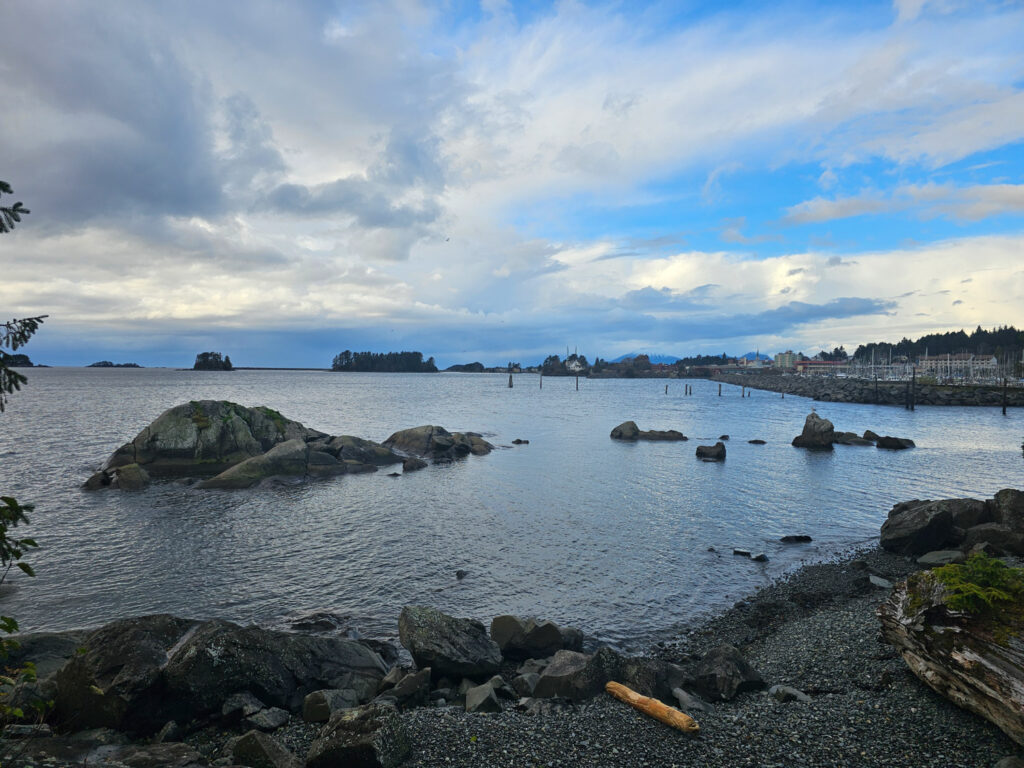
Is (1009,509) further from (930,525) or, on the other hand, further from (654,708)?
(654,708)

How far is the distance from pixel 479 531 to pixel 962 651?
58.4ft

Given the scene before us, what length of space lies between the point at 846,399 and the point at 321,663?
427ft

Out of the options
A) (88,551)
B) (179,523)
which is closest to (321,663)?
(88,551)

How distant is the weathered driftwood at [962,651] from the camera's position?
757 cm

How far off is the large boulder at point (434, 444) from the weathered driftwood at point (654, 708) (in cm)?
3301

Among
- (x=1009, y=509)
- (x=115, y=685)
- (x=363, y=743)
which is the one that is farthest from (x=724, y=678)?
(x=1009, y=509)

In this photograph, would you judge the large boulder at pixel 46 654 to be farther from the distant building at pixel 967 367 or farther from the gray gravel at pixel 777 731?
the distant building at pixel 967 367

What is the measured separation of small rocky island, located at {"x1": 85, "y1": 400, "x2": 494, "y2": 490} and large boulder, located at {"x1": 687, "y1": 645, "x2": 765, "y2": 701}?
2825 centimetres

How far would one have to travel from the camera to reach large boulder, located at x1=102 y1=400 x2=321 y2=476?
34781mm

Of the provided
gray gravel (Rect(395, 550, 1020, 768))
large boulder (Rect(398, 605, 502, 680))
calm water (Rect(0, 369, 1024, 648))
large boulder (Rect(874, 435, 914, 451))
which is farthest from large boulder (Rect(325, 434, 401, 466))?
large boulder (Rect(874, 435, 914, 451))

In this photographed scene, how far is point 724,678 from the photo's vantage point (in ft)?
36.4

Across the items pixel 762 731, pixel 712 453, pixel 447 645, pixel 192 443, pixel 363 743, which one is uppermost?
pixel 192 443

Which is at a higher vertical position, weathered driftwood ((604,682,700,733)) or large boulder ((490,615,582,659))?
weathered driftwood ((604,682,700,733))

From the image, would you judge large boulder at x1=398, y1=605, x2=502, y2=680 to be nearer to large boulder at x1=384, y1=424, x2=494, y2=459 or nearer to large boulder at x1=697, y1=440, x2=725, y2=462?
large boulder at x1=384, y1=424, x2=494, y2=459
